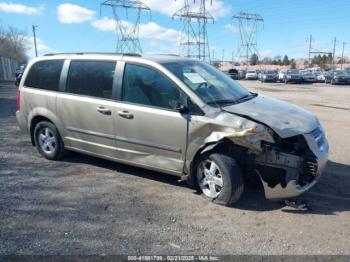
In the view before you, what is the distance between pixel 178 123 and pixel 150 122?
0.44 metres

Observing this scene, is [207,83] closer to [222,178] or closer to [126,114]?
[126,114]

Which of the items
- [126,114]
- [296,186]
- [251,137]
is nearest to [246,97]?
[251,137]

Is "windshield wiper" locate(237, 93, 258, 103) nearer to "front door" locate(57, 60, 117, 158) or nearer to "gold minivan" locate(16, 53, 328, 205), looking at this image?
"gold minivan" locate(16, 53, 328, 205)

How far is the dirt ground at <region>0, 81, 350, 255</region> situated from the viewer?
147 inches

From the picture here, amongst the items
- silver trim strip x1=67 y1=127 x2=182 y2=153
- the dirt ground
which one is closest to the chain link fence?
silver trim strip x1=67 y1=127 x2=182 y2=153

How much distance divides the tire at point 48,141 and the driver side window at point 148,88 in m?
1.70

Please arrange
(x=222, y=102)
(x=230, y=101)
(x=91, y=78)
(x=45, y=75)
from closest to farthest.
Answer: (x=222, y=102)
(x=230, y=101)
(x=91, y=78)
(x=45, y=75)

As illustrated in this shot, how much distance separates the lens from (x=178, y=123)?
16.2 ft

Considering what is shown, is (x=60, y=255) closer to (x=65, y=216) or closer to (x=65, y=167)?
(x=65, y=216)

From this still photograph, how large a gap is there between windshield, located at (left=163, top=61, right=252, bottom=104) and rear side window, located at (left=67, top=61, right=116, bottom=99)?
38.1 inches

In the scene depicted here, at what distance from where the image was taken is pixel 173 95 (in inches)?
198

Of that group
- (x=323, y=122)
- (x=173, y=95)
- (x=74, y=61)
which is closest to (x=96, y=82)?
(x=74, y=61)

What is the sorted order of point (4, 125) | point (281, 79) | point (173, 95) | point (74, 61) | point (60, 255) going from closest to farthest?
1. point (60, 255)
2. point (173, 95)
3. point (74, 61)
4. point (4, 125)
5. point (281, 79)

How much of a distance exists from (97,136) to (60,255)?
252 centimetres
